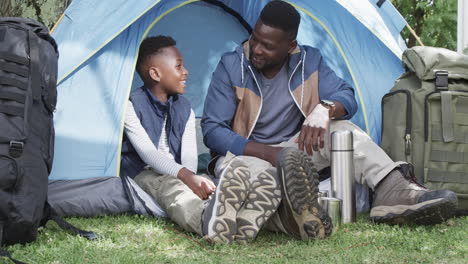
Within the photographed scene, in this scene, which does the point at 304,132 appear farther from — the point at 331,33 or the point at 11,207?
the point at 11,207

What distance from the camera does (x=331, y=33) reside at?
11.8 ft

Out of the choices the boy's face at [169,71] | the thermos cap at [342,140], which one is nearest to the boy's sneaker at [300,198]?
the thermos cap at [342,140]

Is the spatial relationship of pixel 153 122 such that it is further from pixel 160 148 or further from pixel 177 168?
pixel 177 168

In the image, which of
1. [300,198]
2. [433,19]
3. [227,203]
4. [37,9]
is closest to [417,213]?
[300,198]

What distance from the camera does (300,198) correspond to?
2.18m

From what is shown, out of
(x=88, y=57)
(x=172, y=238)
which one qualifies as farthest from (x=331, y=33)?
(x=172, y=238)

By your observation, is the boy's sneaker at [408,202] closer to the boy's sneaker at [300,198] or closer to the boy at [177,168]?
the boy's sneaker at [300,198]

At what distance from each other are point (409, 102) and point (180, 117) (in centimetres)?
111

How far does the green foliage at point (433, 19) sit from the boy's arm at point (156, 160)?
3797 mm

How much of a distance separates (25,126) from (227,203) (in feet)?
2.50

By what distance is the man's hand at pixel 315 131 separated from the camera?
281cm

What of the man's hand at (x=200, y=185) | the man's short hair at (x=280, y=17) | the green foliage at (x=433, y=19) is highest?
the green foliage at (x=433, y=19)

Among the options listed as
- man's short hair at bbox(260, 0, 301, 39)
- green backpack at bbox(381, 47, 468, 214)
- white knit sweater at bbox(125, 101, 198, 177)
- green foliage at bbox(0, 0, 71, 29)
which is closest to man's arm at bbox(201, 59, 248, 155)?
white knit sweater at bbox(125, 101, 198, 177)

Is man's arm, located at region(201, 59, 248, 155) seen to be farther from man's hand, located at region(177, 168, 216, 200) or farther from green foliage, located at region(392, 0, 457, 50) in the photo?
green foliage, located at region(392, 0, 457, 50)
